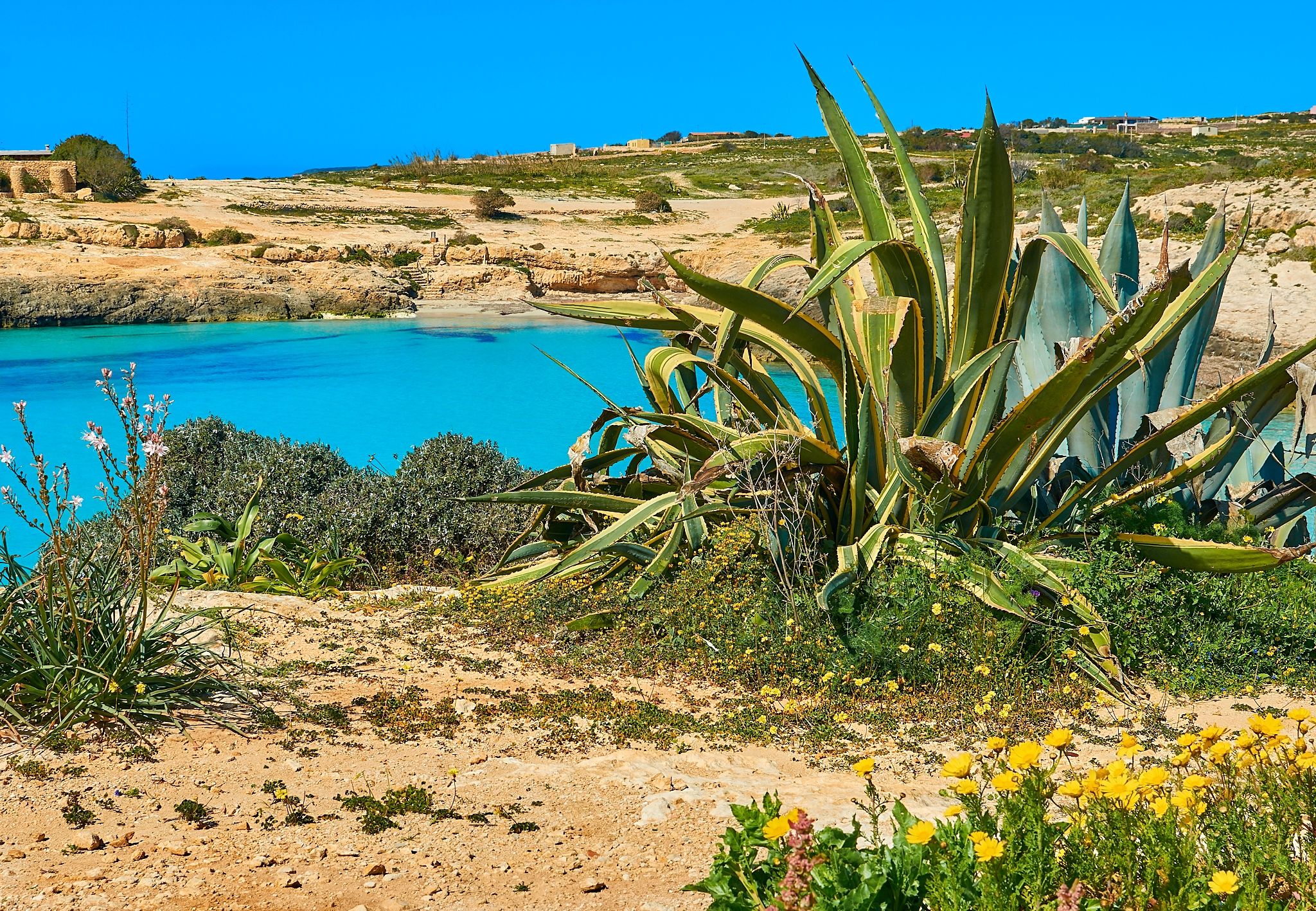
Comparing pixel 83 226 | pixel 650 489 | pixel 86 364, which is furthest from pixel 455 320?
pixel 650 489

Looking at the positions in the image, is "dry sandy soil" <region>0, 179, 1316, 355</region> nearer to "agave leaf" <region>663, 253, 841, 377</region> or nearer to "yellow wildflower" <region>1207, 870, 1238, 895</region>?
"agave leaf" <region>663, 253, 841, 377</region>

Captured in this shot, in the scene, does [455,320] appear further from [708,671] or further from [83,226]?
[708,671]

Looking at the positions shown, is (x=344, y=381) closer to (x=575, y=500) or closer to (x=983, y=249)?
(x=575, y=500)

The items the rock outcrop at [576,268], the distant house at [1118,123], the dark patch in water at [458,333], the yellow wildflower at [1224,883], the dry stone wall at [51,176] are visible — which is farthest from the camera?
the distant house at [1118,123]

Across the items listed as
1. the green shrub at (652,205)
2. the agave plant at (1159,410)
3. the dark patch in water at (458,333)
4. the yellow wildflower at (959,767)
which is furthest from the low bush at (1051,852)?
the green shrub at (652,205)

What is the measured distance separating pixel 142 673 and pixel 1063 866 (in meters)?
2.45

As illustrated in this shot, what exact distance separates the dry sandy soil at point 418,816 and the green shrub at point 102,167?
28967 millimetres

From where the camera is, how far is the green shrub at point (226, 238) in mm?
22047

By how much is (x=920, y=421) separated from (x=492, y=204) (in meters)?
25.4

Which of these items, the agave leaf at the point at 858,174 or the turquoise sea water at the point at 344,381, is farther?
the turquoise sea water at the point at 344,381

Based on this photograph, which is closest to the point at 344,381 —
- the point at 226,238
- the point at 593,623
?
the point at 226,238

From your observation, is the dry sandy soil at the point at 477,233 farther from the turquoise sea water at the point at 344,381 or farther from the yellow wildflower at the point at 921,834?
the yellow wildflower at the point at 921,834

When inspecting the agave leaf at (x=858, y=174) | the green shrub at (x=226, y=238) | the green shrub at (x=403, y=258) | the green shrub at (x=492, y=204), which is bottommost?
the agave leaf at (x=858, y=174)

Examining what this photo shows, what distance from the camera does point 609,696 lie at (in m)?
3.43
